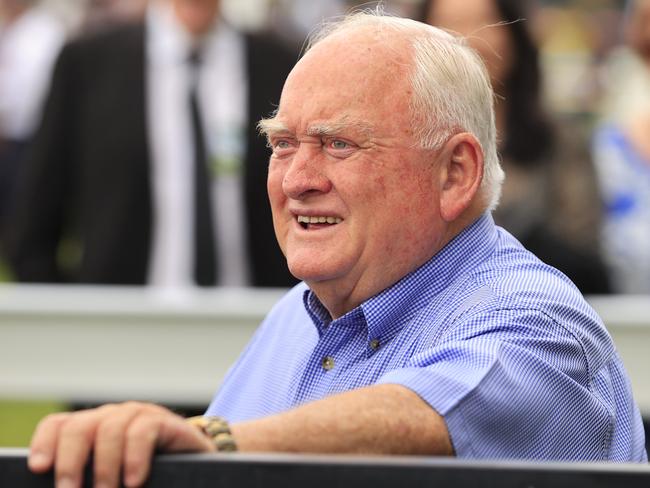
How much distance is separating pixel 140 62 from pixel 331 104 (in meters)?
3.40

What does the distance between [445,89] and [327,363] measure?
2.01ft

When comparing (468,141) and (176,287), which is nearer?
(468,141)

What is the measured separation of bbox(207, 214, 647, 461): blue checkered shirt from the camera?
2.34 m

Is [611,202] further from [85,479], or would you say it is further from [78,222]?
[85,479]

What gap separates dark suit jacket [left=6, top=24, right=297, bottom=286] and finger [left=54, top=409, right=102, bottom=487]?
13.7 ft

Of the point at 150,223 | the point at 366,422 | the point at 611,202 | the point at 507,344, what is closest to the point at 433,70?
the point at 507,344

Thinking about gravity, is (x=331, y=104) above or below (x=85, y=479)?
above

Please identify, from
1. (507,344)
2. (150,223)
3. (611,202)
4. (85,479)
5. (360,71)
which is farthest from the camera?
(150,223)

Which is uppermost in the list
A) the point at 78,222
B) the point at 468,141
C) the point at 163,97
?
the point at 468,141

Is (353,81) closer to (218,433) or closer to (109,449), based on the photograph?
(218,433)

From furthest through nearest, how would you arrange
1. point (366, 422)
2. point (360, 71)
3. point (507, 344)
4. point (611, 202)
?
point (611, 202)
point (360, 71)
point (507, 344)
point (366, 422)

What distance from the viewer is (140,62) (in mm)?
6164

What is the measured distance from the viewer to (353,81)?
2.87 m

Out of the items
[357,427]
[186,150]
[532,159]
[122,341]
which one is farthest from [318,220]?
[186,150]
